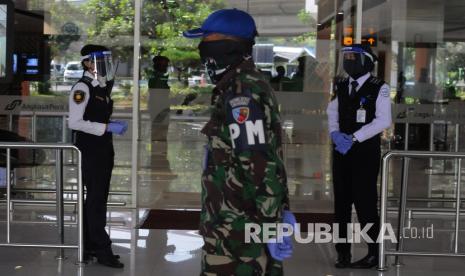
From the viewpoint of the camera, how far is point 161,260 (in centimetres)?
546

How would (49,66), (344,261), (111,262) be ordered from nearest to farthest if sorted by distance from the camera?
(111,262) → (344,261) → (49,66)

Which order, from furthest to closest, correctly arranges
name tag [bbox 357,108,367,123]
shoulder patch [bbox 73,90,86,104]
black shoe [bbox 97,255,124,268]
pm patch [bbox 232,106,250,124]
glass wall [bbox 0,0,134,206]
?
glass wall [bbox 0,0,134,206], black shoe [bbox 97,255,124,268], name tag [bbox 357,108,367,123], shoulder patch [bbox 73,90,86,104], pm patch [bbox 232,106,250,124]

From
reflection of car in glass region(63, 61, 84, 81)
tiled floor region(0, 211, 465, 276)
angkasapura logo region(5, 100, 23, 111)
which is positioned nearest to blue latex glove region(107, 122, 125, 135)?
tiled floor region(0, 211, 465, 276)

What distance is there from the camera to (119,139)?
8.41 m

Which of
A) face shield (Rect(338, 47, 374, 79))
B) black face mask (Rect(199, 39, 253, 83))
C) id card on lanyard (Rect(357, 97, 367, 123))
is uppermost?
face shield (Rect(338, 47, 374, 79))

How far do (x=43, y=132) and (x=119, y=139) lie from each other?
90cm

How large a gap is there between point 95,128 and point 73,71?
12.1 feet

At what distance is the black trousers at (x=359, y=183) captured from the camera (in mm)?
5074

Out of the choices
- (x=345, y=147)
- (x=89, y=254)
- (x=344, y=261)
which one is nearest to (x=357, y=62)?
(x=345, y=147)

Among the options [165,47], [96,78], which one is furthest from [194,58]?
[96,78]

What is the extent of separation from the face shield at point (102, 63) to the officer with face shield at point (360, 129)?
1.61m

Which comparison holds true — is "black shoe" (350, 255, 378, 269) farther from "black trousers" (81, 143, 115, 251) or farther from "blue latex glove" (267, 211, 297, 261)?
"blue latex glove" (267, 211, 297, 261)

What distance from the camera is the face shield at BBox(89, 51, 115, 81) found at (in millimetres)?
5035

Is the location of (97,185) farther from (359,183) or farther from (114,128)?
(359,183)
